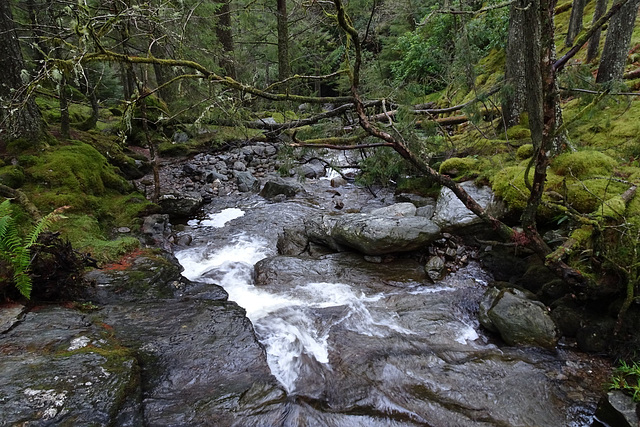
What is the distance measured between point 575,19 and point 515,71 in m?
5.45

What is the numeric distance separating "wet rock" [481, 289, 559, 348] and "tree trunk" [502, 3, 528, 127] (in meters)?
4.77

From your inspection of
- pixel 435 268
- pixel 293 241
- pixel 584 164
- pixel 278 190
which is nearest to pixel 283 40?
pixel 278 190

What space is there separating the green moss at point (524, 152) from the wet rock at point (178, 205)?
8019 millimetres

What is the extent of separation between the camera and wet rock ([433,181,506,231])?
6.07 metres

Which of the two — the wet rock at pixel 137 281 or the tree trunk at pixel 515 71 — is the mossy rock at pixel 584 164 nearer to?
the tree trunk at pixel 515 71

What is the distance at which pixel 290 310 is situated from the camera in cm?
526

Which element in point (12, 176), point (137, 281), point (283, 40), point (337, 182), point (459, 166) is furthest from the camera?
point (283, 40)

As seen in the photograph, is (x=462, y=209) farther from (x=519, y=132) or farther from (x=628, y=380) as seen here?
(x=628, y=380)

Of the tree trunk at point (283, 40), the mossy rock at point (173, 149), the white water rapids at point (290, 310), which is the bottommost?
the white water rapids at point (290, 310)

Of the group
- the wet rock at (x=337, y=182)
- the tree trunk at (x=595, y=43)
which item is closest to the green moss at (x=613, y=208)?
the tree trunk at (x=595, y=43)

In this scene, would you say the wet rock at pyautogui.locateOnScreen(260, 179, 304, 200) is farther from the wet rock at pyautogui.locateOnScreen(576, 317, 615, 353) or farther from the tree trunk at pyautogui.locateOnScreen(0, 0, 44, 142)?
the wet rock at pyautogui.locateOnScreen(576, 317, 615, 353)

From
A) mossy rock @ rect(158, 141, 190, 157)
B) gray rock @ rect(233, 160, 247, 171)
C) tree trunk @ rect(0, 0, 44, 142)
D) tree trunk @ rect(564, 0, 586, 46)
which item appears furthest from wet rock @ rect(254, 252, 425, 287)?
tree trunk @ rect(564, 0, 586, 46)

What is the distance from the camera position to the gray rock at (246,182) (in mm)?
11388

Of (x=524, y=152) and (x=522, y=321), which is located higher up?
(x=524, y=152)
